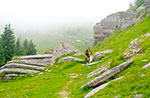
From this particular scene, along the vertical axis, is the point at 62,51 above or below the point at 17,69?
above

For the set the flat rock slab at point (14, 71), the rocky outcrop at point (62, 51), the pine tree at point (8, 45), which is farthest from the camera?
the pine tree at point (8, 45)

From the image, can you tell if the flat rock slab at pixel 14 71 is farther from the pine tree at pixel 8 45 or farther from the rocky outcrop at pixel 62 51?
the pine tree at pixel 8 45

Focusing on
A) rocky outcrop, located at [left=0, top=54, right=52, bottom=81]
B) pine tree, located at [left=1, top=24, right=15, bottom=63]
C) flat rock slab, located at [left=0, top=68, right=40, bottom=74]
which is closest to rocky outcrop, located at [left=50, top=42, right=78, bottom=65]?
rocky outcrop, located at [left=0, top=54, right=52, bottom=81]

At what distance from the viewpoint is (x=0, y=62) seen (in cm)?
6091

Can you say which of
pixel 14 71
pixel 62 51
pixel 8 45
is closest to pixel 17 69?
pixel 14 71

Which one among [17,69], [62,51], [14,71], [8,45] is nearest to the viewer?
[14,71]

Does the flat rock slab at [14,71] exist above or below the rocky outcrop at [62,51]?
below

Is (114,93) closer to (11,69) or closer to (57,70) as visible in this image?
(57,70)

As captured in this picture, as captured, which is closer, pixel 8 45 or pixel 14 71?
pixel 14 71

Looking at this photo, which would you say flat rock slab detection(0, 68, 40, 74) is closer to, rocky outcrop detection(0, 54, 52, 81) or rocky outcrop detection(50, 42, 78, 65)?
rocky outcrop detection(0, 54, 52, 81)

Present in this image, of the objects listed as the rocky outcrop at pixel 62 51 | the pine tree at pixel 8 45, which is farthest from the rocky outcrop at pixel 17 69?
the pine tree at pixel 8 45

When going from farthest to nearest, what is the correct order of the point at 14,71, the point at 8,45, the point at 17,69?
the point at 8,45
the point at 17,69
the point at 14,71

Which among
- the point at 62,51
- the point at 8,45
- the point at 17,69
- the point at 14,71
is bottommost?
the point at 14,71

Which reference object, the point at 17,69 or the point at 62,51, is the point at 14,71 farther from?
the point at 62,51
